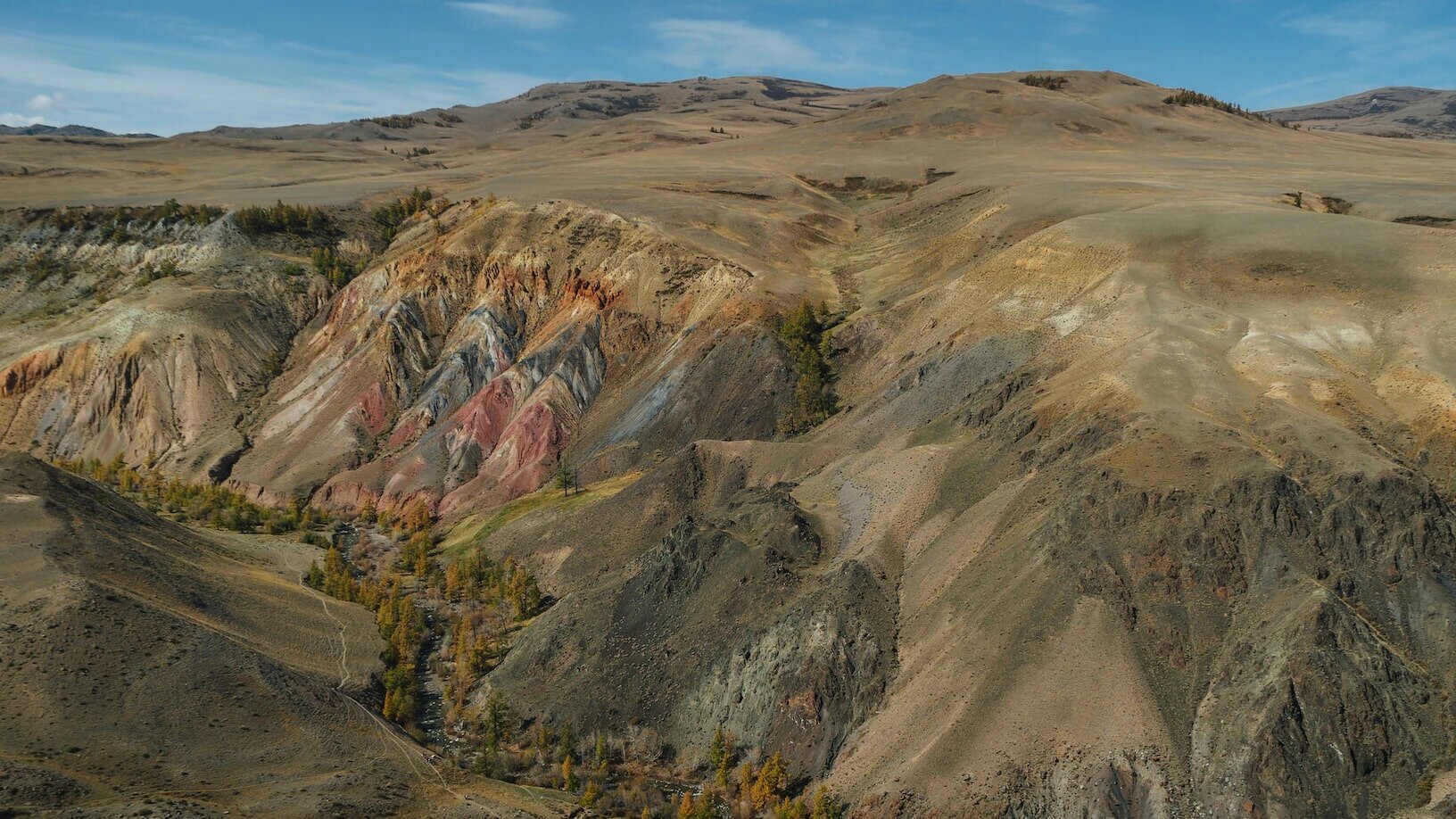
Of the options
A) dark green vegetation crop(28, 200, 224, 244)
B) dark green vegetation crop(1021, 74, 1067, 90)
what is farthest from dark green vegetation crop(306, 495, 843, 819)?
dark green vegetation crop(1021, 74, 1067, 90)

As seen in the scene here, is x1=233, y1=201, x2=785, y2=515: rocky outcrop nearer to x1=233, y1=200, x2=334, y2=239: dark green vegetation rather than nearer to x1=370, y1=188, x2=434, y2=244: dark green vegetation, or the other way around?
x1=233, y1=200, x2=334, y2=239: dark green vegetation

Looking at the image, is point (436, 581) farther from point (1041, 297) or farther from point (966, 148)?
point (966, 148)

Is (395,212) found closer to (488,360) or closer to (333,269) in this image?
(333,269)

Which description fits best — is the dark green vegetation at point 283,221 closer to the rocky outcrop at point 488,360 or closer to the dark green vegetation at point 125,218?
the dark green vegetation at point 125,218

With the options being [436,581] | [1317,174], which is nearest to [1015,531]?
[436,581]

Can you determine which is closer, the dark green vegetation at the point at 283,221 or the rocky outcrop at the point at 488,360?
the rocky outcrop at the point at 488,360

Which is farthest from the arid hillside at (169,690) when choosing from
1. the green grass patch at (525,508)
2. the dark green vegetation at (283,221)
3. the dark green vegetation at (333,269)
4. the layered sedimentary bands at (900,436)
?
the dark green vegetation at (283,221)

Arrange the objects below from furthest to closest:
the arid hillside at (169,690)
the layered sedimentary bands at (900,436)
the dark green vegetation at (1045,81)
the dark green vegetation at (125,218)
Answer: the dark green vegetation at (1045,81) → the dark green vegetation at (125,218) → the layered sedimentary bands at (900,436) → the arid hillside at (169,690)
